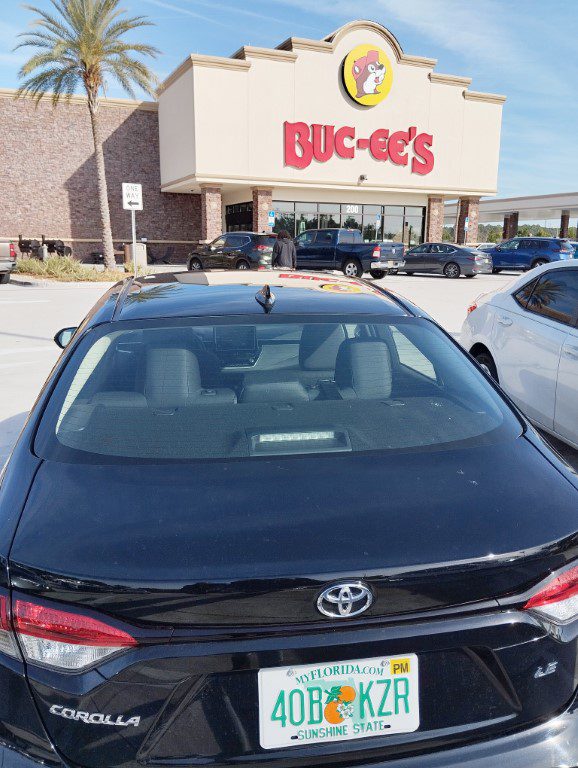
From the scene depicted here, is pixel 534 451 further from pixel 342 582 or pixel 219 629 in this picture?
pixel 219 629

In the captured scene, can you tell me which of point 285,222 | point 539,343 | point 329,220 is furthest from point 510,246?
point 539,343

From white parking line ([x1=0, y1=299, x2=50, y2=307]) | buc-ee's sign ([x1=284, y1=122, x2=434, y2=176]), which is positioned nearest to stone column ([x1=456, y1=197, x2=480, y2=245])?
buc-ee's sign ([x1=284, y1=122, x2=434, y2=176])

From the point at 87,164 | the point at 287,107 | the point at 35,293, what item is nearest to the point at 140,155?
the point at 87,164

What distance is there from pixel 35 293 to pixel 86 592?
59.1 ft

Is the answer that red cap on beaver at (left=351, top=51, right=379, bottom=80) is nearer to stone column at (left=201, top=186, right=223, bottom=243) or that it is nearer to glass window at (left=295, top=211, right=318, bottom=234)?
glass window at (left=295, top=211, right=318, bottom=234)

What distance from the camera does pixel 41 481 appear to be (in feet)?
6.18

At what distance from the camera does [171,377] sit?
2553 mm

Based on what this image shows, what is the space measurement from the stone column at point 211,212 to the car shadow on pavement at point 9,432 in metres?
24.3

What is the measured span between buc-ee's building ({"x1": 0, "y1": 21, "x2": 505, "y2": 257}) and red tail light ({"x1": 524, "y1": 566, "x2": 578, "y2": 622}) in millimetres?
28507

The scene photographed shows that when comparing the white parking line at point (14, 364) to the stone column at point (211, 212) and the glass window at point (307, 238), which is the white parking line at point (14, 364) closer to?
the glass window at point (307, 238)

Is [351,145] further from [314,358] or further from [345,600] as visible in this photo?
[345,600]

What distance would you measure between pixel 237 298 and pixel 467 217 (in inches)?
1332

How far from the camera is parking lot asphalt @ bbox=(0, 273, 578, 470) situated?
6.85 metres

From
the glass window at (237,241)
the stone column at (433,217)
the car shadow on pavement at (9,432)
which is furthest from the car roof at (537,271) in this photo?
the stone column at (433,217)
